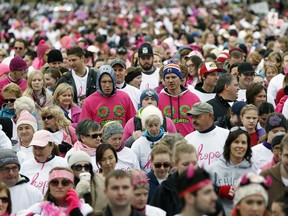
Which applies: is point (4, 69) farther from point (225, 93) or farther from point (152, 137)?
point (152, 137)

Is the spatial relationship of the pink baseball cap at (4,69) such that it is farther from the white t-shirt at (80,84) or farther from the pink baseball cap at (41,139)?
the pink baseball cap at (41,139)

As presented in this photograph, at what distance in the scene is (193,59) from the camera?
62.0 ft

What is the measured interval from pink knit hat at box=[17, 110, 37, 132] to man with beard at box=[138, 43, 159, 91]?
4313mm

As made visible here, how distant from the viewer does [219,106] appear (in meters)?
15.7

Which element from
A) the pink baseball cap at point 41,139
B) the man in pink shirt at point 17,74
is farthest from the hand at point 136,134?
the man in pink shirt at point 17,74

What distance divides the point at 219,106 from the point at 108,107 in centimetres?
146

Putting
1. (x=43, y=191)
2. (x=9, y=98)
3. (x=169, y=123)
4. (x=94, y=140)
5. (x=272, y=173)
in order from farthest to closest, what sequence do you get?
1. (x=9, y=98)
2. (x=169, y=123)
3. (x=94, y=140)
4. (x=43, y=191)
5. (x=272, y=173)

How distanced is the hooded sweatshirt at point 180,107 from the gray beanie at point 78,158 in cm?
331

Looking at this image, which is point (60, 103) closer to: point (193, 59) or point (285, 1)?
point (193, 59)

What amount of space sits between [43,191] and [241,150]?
214 cm

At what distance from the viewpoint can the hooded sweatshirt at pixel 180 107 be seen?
15.5 meters

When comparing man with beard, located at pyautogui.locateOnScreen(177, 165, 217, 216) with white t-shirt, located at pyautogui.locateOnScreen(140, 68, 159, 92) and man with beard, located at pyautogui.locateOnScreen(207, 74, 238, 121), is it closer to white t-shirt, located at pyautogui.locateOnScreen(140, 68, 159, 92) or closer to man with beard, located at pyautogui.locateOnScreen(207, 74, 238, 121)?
man with beard, located at pyautogui.locateOnScreen(207, 74, 238, 121)

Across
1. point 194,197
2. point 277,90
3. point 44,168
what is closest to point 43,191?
point 44,168

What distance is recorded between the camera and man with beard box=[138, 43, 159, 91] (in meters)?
18.9
